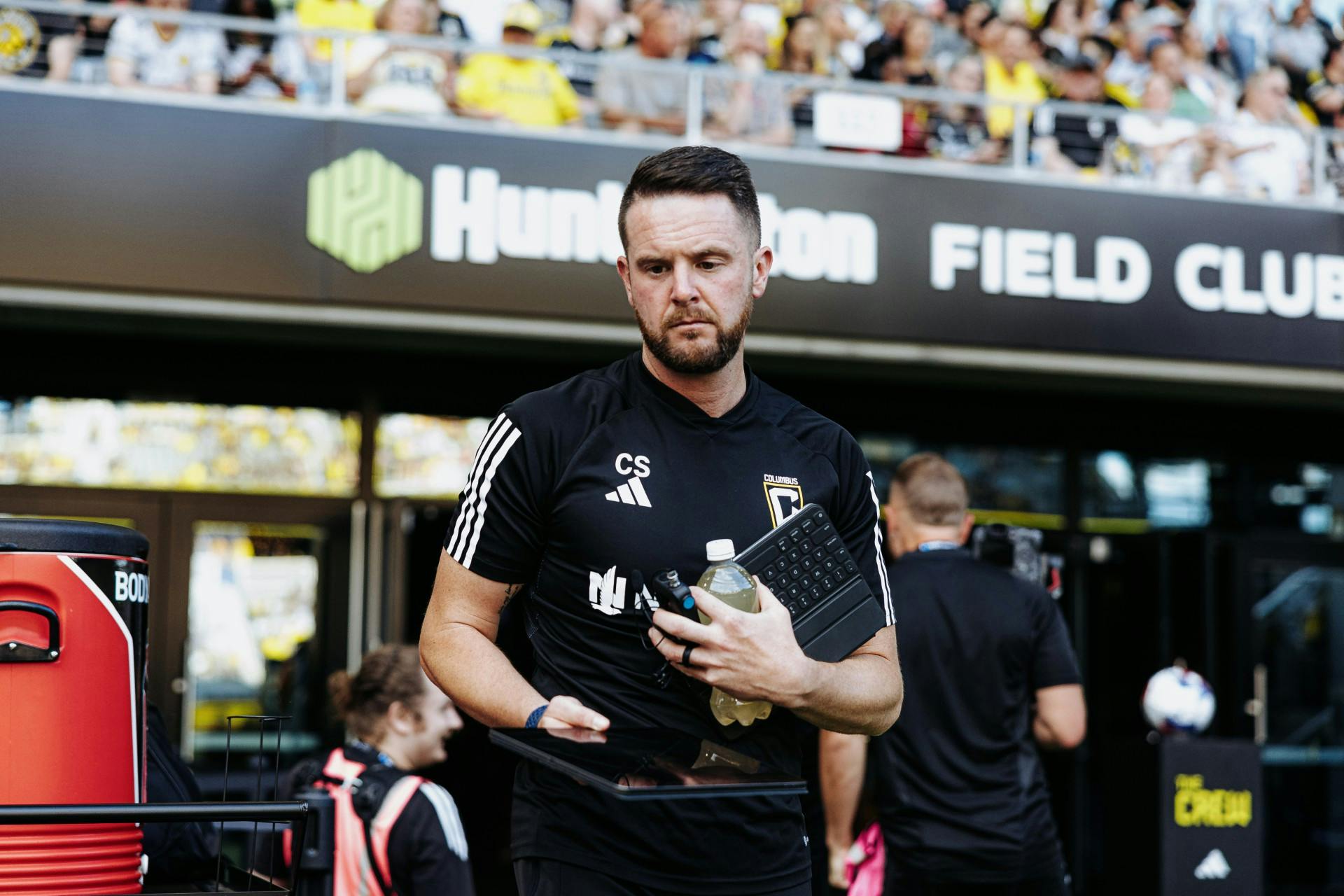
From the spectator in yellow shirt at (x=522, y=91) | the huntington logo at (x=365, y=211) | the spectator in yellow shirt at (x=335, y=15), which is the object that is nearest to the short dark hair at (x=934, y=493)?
the huntington logo at (x=365, y=211)

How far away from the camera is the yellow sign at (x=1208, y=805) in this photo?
636cm

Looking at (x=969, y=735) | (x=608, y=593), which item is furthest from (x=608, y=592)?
(x=969, y=735)

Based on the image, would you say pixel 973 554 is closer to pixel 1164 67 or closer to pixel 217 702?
pixel 217 702

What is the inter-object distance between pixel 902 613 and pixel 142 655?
2690mm

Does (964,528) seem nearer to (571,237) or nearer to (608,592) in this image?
(608,592)

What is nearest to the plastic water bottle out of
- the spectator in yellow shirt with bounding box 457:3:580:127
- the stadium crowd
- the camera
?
the camera

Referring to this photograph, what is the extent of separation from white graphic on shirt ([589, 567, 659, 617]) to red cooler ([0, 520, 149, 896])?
0.71 metres

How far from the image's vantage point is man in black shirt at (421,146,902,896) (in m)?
2.20

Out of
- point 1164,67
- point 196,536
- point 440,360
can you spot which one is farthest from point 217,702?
point 1164,67

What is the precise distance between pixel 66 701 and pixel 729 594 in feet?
3.20

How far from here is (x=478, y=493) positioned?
229 cm

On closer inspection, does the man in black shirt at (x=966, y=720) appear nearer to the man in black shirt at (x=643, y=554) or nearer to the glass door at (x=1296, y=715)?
the man in black shirt at (x=643, y=554)

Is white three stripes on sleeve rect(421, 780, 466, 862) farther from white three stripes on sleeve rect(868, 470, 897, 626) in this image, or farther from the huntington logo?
the huntington logo

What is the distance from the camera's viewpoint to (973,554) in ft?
15.6
